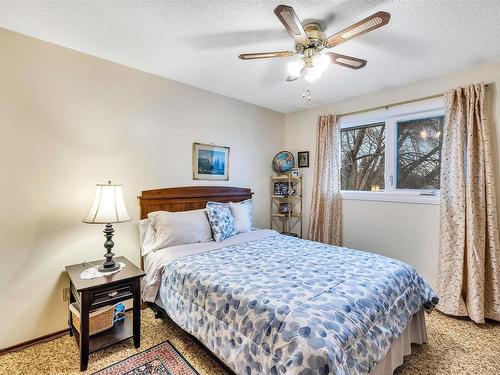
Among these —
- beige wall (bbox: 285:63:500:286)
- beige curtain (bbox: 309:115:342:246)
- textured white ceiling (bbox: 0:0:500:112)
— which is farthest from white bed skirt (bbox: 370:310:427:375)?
textured white ceiling (bbox: 0:0:500:112)

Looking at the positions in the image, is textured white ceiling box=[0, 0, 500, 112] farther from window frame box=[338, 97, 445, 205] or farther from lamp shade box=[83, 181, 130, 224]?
lamp shade box=[83, 181, 130, 224]

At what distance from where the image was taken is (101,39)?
2.05m

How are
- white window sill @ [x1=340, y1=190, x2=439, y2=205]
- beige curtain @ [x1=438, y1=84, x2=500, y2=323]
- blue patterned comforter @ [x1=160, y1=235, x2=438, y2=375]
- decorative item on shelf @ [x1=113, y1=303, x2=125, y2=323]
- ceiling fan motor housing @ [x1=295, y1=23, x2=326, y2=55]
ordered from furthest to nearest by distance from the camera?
white window sill @ [x1=340, y1=190, x2=439, y2=205] < beige curtain @ [x1=438, y1=84, x2=500, y2=323] < decorative item on shelf @ [x1=113, y1=303, x2=125, y2=323] < ceiling fan motor housing @ [x1=295, y1=23, x2=326, y2=55] < blue patterned comforter @ [x1=160, y1=235, x2=438, y2=375]

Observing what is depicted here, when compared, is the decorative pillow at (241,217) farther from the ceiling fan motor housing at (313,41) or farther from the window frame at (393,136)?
the ceiling fan motor housing at (313,41)

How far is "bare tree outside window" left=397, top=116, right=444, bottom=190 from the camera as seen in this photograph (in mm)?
2818

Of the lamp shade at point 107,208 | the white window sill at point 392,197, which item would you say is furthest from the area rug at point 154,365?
the white window sill at point 392,197

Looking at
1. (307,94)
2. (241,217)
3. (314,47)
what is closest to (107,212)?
(241,217)

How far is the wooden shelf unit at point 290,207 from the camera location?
3.91 metres

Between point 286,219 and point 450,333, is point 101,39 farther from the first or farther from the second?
point 450,333

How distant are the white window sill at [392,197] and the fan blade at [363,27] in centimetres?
202

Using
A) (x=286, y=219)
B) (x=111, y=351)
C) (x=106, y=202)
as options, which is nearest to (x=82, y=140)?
(x=106, y=202)

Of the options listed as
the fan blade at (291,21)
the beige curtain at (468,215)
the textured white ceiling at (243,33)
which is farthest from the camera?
the beige curtain at (468,215)

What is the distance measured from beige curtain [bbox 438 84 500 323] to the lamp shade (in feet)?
9.92

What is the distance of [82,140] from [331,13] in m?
2.23
